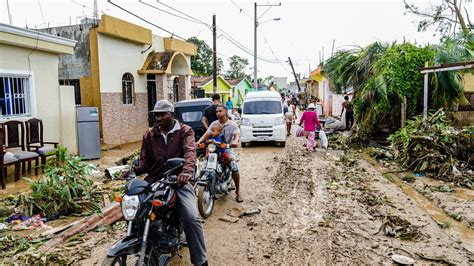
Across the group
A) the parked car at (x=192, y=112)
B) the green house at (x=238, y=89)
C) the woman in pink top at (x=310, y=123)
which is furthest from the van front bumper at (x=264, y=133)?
the green house at (x=238, y=89)

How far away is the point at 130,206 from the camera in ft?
10.1

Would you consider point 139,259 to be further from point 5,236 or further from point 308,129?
point 308,129

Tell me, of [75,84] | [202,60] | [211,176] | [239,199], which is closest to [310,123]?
[239,199]

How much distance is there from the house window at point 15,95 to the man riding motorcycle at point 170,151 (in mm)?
7281

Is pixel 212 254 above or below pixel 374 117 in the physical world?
below

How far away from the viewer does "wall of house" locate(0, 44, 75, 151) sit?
9.44 metres

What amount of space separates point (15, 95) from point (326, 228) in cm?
884

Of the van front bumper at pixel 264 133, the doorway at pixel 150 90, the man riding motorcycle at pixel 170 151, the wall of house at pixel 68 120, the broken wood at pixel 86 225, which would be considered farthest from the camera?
the doorway at pixel 150 90

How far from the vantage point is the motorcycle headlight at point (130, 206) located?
3.05 meters

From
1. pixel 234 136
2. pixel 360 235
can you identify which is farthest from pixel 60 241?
pixel 360 235

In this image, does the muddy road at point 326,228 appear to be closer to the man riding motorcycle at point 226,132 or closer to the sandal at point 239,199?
the sandal at point 239,199

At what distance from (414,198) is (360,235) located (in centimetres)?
270

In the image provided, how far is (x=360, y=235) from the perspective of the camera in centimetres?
502

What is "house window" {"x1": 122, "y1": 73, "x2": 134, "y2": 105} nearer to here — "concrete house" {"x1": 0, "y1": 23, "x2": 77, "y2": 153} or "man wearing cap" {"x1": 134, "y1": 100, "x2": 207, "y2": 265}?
"concrete house" {"x1": 0, "y1": 23, "x2": 77, "y2": 153}
